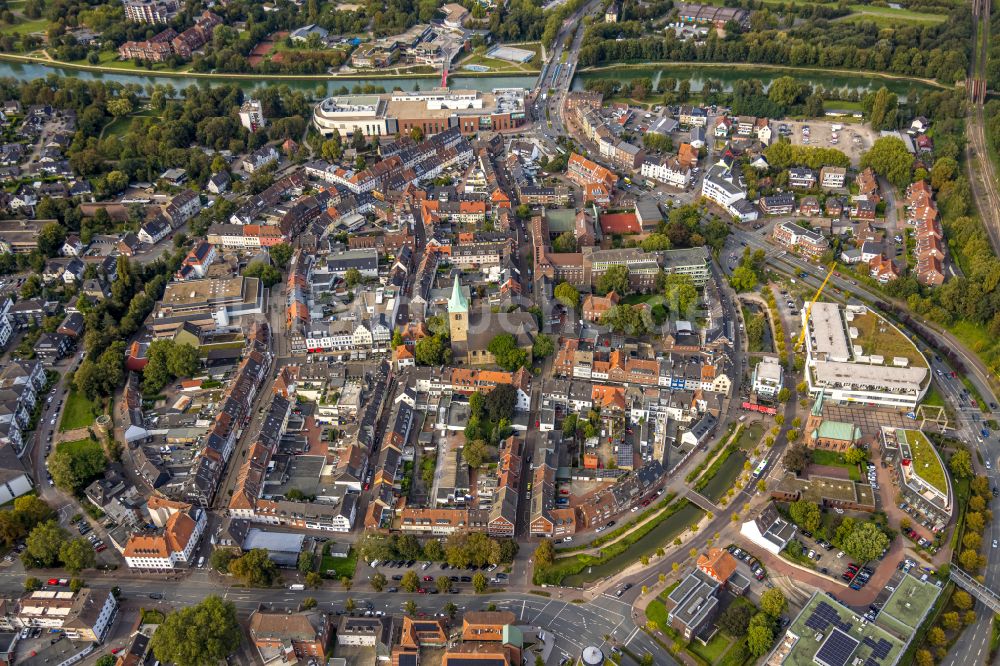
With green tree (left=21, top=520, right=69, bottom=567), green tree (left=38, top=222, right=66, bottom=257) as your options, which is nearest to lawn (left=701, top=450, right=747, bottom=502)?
green tree (left=21, top=520, right=69, bottom=567)

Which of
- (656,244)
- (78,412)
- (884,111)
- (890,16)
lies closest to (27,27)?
(78,412)

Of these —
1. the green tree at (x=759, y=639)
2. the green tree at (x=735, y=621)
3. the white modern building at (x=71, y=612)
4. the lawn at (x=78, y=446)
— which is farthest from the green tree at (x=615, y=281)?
the white modern building at (x=71, y=612)

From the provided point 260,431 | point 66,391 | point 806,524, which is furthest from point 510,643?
point 66,391

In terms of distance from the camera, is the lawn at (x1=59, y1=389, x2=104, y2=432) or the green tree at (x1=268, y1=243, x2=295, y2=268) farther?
the green tree at (x1=268, y1=243, x2=295, y2=268)

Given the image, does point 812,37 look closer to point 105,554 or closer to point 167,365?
point 167,365

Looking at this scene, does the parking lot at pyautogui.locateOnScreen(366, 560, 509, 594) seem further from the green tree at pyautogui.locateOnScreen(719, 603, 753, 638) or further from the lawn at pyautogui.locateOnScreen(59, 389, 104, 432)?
the lawn at pyautogui.locateOnScreen(59, 389, 104, 432)
